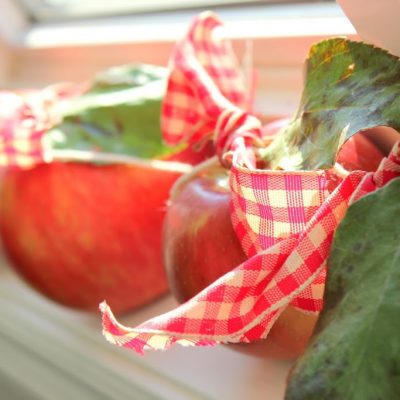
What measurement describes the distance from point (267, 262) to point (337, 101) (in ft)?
0.24

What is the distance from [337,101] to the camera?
10.6 inches

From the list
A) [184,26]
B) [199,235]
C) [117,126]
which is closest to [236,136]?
[199,235]

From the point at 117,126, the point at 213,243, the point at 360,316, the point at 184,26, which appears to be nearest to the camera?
the point at 360,316

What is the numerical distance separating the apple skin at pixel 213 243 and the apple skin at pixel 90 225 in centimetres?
10

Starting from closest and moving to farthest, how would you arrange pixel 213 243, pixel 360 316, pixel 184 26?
1. pixel 360 316
2. pixel 213 243
3. pixel 184 26

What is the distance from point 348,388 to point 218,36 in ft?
0.95

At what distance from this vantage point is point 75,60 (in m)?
0.71

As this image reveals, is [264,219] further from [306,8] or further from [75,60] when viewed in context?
[75,60]

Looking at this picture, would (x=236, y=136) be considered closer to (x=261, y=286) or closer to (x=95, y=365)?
(x=261, y=286)

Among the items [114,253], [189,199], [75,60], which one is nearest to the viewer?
[189,199]

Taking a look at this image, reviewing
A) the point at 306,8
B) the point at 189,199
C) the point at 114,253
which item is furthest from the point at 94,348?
the point at 306,8

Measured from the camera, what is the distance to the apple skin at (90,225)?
47cm

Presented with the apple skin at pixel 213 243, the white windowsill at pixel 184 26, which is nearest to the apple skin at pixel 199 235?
the apple skin at pixel 213 243

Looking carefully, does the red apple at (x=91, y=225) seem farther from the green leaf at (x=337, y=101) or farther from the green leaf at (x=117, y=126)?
the green leaf at (x=337, y=101)
